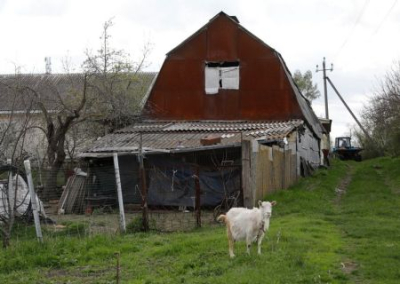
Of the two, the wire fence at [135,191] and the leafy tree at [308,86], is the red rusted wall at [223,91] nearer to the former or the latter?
the wire fence at [135,191]

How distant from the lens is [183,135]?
22312 mm

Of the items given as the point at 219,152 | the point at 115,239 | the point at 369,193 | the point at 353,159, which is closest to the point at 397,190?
the point at 369,193

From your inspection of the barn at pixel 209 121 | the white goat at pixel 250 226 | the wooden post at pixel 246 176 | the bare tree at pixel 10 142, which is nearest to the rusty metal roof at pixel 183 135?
the barn at pixel 209 121

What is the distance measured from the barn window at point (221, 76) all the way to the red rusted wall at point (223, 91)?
0.22 m

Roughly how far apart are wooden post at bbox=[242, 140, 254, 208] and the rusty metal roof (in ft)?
2.86

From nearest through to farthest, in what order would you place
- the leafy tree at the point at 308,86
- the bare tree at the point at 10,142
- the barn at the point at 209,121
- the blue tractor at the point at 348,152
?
the bare tree at the point at 10,142, the barn at the point at 209,121, the blue tractor at the point at 348,152, the leafy tree at the point at 308,86

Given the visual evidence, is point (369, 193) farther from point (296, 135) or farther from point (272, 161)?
point (296, 135)

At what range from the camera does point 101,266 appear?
32.1ft

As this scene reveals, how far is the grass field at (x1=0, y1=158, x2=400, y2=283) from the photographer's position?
8234 millimetres

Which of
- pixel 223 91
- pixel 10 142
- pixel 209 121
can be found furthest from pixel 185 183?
pixel 223 91

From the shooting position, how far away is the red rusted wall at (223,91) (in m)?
26.6

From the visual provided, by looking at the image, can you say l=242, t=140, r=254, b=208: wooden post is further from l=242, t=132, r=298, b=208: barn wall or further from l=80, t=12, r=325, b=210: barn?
l=80, t=12, r=325, b=210: barn

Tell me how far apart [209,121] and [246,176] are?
1005cm

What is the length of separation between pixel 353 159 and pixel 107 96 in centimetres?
3049
